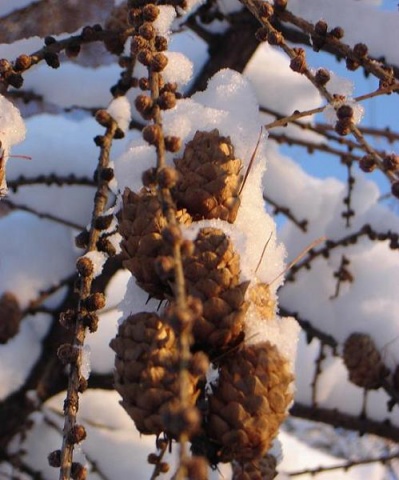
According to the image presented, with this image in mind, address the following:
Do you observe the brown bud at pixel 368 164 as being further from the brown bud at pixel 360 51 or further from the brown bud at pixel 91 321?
the brown bud at pixel 91 321

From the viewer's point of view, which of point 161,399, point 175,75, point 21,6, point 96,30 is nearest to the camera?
point 161,399

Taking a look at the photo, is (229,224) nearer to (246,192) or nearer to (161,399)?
(246,192)

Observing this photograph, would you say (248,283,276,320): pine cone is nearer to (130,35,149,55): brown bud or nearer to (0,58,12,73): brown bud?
(130,35,149,55): brown bud

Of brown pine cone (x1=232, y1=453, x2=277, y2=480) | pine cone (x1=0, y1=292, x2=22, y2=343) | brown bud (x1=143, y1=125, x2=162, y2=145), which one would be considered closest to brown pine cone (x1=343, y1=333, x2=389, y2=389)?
brown pine cone (x1=232, y1=453, x2=277, y2=480)

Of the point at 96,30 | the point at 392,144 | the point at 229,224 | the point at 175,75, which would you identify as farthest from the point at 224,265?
the point at 392,144

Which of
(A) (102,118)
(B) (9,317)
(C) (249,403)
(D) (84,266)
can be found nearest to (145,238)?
(D) (84,266)

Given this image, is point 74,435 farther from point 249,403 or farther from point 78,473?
point 249,403

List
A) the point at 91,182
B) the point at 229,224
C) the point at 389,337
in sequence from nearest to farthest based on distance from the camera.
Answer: the point at 229,224 < the point at 389,337 < the point at 91,182

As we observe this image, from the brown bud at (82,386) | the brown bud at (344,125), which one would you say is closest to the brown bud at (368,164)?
the brown bud at (344,125)
